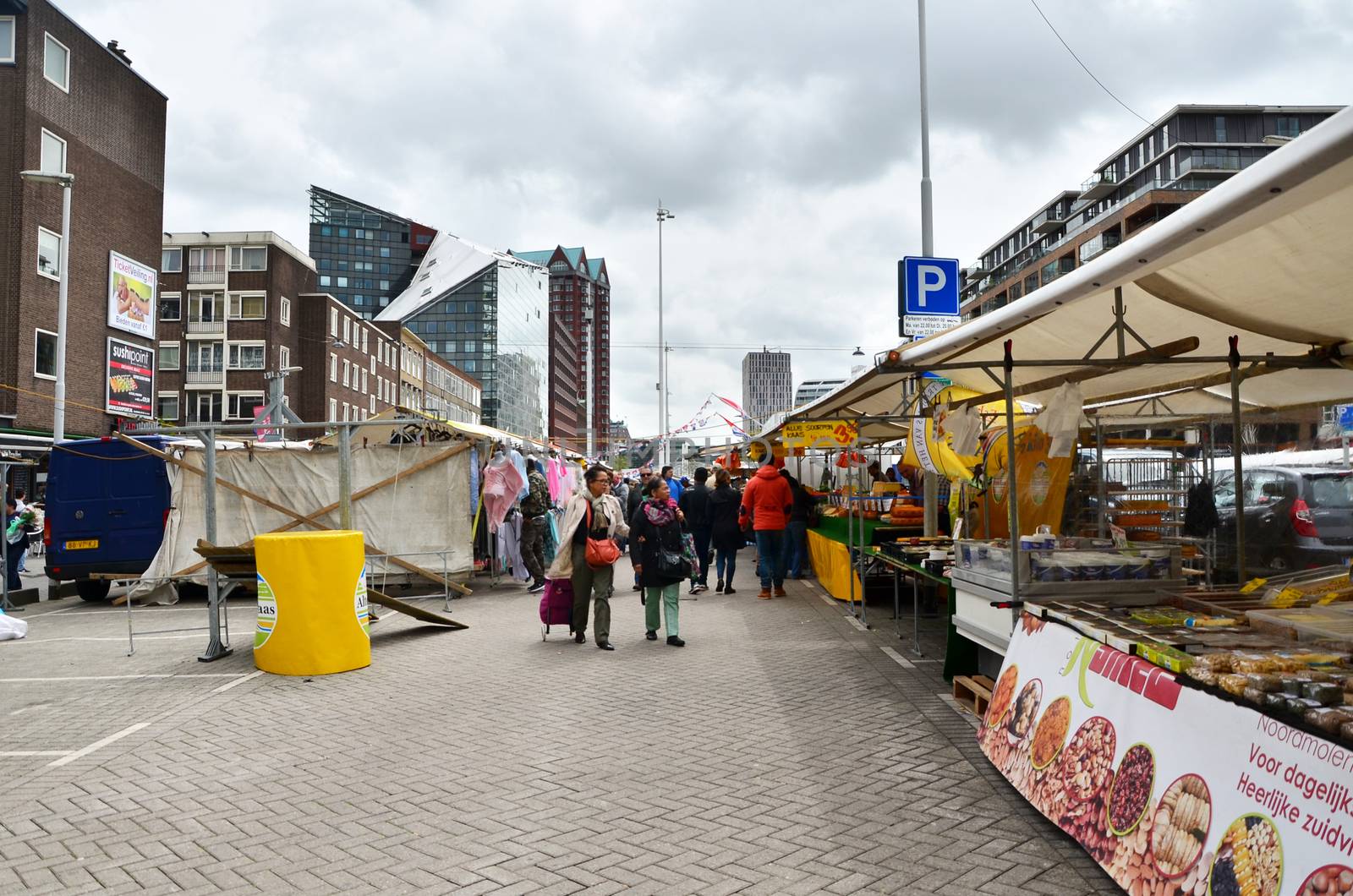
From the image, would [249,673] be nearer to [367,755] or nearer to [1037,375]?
[367,755]

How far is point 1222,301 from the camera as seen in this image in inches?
219

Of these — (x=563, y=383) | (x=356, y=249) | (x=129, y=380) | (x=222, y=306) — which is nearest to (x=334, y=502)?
(x=129, y=380)

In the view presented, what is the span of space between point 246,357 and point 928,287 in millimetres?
54032

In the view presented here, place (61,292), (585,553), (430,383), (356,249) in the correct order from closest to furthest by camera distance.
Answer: (585,553), (61,292), (430,383), (356,249)

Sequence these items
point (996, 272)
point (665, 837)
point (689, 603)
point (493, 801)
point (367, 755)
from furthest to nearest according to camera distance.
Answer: point (996, 272) < point (689, 603) < point (367, 755) < point (493, 801) < point (665, 837)

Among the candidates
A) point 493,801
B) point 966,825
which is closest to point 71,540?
point 493,801

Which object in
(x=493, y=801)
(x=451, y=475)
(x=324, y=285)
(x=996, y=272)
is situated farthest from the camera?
(x=324, y=285)

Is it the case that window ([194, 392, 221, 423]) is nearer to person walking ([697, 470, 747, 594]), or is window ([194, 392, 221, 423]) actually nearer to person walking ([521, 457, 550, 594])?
person walking ([521, 457, 550, 594])

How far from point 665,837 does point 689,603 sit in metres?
8.99

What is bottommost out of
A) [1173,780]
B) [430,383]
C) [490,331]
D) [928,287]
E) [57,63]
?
[1173,780]

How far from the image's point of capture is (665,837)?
4238 millimetres

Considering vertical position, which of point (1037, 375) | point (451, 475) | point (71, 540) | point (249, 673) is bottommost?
point (249, 673)

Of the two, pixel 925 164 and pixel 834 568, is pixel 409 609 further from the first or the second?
pixel 925 164

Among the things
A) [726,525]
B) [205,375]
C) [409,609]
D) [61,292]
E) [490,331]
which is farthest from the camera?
[490,331]
